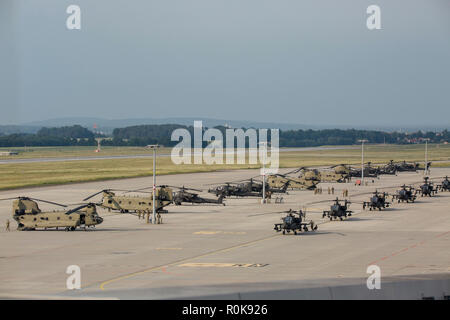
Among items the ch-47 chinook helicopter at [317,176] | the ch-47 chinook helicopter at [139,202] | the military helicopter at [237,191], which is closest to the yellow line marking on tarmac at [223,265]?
the ch-47 chinook helicopter at [139,202]

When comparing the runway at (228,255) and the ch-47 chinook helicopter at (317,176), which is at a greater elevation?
the ch-47 chinook helicopter at (317,176)

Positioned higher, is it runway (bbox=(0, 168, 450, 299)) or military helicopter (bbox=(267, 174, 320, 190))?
military helicopter (bbox=(267, 174, 320, 190))

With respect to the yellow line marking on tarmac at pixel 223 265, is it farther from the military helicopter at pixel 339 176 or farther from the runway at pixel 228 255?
the military helicopter at pixel 339 176

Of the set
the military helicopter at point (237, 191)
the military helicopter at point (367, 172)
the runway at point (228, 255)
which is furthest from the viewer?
the military helicopter at point (367, 172)

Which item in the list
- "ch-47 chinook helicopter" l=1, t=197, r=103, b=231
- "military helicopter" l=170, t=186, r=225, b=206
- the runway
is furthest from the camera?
"military helicopter" l=170, t=186, r=225, b=206

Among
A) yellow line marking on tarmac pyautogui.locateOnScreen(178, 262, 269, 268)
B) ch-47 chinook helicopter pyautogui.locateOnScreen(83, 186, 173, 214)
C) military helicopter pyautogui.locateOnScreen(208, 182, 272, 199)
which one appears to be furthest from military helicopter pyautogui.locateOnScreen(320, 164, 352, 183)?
yellow line marking on tarmac pyautogui.locateOnScreen(178, 262, 269, 268)

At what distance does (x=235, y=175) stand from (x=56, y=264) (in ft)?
342

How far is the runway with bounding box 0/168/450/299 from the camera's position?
4606cm

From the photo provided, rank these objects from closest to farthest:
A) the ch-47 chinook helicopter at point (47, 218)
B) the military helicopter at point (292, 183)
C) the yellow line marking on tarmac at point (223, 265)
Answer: the yellow line marking on tarmac at point (223, 265), the ch-47 chinook helicopter at point (47, 218), the military helicopter at point (292, 183)

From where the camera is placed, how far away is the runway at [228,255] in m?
46.1

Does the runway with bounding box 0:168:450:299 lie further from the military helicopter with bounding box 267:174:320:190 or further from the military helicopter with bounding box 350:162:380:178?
the military helicopter with bounding box 350:162:380:178
